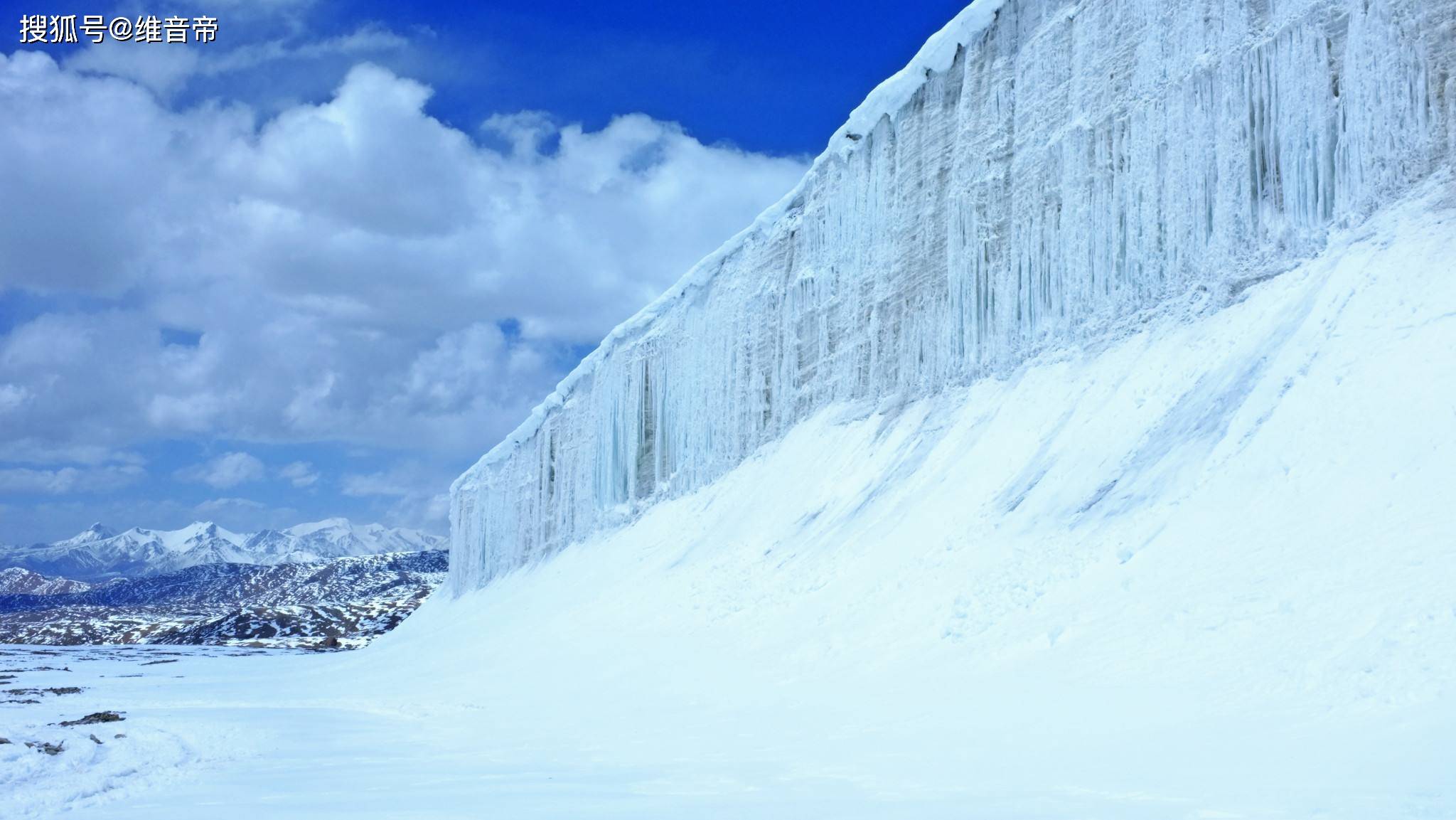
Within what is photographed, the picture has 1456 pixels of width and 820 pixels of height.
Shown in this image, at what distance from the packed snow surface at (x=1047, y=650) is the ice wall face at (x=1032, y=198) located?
1241 millimetres

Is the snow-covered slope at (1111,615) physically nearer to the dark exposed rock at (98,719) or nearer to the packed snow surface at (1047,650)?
the packed snow surface at (1047,650)

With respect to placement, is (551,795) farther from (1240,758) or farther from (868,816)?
(1240,758)

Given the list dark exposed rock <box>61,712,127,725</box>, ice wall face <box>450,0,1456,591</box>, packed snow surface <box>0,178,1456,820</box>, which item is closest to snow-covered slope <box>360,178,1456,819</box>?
packed snow surface <box>0,178,1456,820</box>

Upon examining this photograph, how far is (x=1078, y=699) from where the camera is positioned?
32.4ft

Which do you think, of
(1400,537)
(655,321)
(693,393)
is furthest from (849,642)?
(655,321)

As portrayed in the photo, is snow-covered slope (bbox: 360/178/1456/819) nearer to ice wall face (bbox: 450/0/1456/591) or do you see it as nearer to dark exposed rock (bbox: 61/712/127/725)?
ice wall face (bbox: 450/0/1456/591)

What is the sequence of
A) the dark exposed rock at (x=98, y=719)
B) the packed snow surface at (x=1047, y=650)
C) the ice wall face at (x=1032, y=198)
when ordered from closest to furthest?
the packed snow surface at (x=1047, y=650) < the dark exposed rock at (x=98, y=719) < the ice wall face at (x=1032, y=198)

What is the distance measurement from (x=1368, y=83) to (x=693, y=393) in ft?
82.1

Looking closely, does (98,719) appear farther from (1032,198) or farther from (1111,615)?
(1032,198)

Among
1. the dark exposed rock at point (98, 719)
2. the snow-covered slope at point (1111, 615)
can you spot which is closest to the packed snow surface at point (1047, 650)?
the snow-covered slope at point (1111, 615)

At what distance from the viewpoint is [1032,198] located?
22.5m

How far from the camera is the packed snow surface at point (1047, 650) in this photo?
Result: 758 centimetres

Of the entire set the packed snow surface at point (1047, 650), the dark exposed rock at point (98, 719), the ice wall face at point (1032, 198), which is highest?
the ice wall face at point (1032, 198)

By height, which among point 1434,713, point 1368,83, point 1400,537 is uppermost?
point 1368,83
